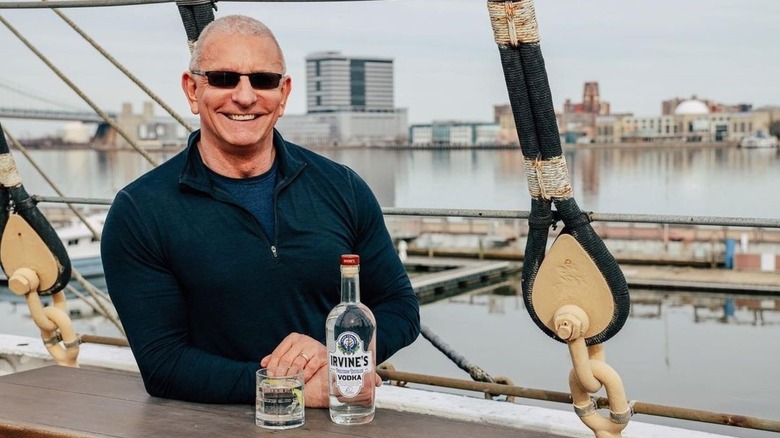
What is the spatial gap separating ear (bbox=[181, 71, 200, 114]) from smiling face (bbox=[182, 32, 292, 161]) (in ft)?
0.07

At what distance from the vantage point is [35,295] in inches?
104

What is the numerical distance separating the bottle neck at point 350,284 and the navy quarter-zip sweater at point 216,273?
24 centimetres

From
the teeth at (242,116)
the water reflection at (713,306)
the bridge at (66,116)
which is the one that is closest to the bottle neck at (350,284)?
the teeth at (242,116)

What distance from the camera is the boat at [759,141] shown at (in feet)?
236

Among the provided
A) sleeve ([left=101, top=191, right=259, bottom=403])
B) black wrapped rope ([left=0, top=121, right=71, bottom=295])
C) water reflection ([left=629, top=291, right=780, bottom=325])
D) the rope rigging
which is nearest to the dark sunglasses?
sleeve ([left=101, top=191, right=259, bottom=403])

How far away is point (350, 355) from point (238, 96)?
1.51 feet

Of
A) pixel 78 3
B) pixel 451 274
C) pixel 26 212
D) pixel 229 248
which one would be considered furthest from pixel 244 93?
pixel 451 274

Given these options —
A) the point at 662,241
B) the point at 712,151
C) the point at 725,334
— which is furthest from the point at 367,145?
the point at 725,334

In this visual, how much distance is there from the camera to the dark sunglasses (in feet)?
5.79

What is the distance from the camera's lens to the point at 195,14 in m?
2.57

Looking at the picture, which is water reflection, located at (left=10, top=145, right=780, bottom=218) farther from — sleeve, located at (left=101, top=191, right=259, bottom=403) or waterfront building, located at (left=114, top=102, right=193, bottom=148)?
sleeve, located at (left=101, top=191, right=259, bottom=403)

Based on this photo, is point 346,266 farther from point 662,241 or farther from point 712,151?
point 712,151

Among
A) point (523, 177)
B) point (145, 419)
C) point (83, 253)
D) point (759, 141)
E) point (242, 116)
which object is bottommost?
point (523, 177)

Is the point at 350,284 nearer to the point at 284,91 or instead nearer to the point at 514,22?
the point at 284,91
